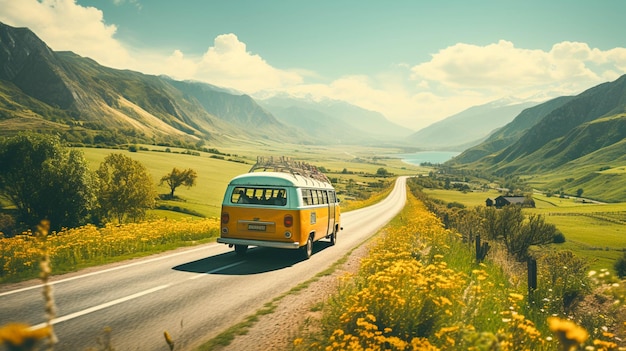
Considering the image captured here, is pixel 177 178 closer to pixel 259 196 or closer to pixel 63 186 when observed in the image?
pixel 63 186

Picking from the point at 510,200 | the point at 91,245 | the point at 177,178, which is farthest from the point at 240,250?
the point at 510,200

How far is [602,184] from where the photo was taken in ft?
611

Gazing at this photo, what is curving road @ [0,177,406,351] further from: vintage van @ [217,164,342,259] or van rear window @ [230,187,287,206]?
van rear window @ [230,187,287,206]

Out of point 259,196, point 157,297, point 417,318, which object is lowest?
point 157,297

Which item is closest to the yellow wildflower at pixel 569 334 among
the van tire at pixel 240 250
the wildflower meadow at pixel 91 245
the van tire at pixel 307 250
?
the wildflower meadow at pixel 91 245

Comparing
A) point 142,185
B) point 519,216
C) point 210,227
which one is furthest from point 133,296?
point 142,185

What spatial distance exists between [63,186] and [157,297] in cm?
5148

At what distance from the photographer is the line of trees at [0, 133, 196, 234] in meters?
51.7

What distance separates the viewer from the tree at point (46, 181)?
2031 inches

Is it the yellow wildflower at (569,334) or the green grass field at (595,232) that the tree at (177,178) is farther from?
the yellow wildflower at (569,334)

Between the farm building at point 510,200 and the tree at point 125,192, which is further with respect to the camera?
the farm building at point 510,200

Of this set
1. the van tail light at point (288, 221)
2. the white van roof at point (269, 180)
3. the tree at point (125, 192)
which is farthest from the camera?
the tree at point (125, 192)

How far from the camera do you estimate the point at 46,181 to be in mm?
51531

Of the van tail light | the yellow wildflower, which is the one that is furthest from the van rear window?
the yellow wildflower
